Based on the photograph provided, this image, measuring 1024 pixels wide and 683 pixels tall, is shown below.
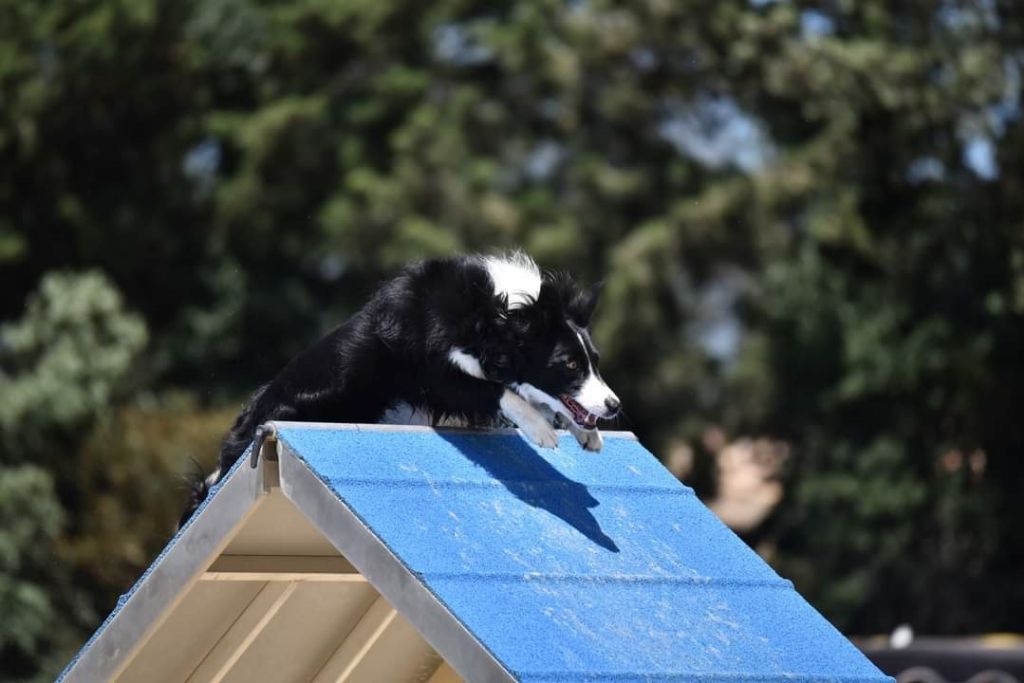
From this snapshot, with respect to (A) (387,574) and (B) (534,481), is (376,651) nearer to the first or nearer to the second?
(B) (534,481)

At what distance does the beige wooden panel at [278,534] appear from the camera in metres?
A: 4.73

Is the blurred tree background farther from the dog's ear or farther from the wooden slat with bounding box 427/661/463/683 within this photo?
the dog's ear

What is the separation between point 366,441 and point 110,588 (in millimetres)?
13671

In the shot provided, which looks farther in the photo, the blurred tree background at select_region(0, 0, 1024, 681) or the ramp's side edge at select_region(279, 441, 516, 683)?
the blurred tree background at select_region(0, 0, 1024, 681)

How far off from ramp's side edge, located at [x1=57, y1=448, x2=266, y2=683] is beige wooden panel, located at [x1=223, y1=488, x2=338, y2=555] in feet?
0.38

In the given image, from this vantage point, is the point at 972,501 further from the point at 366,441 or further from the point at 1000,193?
the point at 366,441

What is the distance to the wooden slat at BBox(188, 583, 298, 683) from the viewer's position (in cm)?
530

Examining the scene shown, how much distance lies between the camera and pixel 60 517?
18047 millimetres

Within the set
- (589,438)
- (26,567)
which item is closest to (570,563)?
(589,438)

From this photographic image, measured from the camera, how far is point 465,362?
16.8 ft

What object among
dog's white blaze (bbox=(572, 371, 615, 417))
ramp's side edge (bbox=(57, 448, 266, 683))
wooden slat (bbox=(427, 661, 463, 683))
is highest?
ramp's side edge (bbox=(57, 448, 266, 683))

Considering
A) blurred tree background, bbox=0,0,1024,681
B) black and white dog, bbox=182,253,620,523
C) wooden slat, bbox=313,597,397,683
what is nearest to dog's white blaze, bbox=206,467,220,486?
black and white dog, bbox=182,253,620,523

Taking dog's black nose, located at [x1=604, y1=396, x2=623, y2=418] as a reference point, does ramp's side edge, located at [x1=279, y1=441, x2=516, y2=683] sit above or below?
above

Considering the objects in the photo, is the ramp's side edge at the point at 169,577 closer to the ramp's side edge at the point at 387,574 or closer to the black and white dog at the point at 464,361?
the ramp's side edge at the point at 387,574
